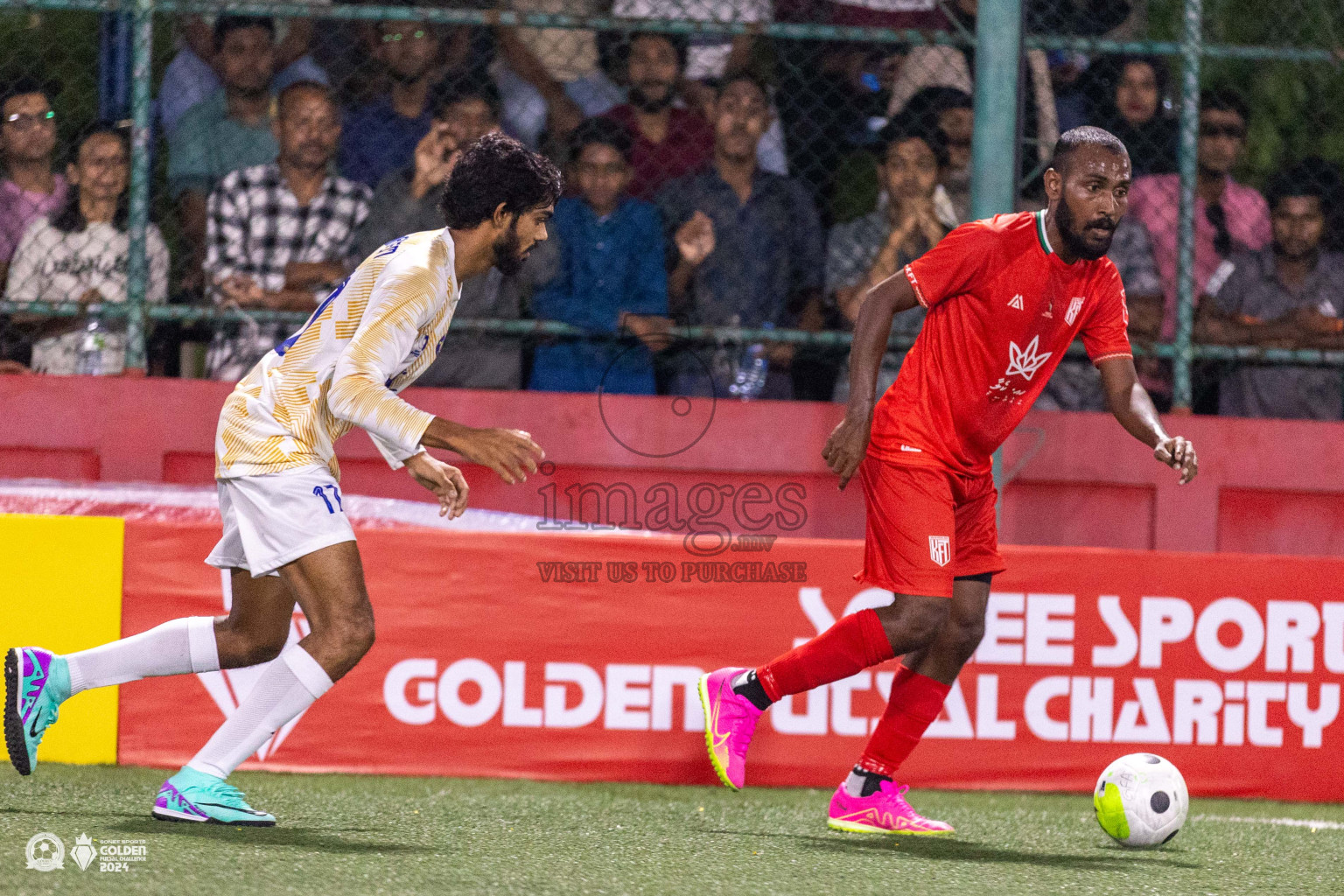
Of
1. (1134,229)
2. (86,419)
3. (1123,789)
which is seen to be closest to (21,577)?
(86,419)

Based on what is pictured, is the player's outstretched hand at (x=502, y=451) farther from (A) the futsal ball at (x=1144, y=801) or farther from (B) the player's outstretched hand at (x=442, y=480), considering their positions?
(A) the futsal ball at (x=1144, y=801)

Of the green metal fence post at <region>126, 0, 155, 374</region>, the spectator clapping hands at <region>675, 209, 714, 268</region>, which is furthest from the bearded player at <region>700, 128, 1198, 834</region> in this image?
the green metal fence post at <region>126, 0, 155, 374</region>

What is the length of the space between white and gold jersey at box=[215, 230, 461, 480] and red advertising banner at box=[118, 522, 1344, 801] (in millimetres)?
1521

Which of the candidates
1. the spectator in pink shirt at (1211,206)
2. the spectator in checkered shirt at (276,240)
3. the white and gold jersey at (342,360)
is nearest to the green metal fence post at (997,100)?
the spectator in pink shirt at (1211,206)

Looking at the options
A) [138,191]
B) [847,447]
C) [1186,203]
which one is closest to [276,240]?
[138,191]

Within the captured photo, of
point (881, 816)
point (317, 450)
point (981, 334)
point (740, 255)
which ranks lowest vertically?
point (881, 816)

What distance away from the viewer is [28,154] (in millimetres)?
6223

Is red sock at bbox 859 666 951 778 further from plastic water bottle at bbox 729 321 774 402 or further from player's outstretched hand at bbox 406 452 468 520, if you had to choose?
plastic water bottle at bbox 729 321 774 402

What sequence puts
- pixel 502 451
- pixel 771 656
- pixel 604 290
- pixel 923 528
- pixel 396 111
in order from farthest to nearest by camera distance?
1. pixel 396 111
2. pixel 604 290
3. pixel 771 656
4. pixel 923 528
5. pixel 502 451

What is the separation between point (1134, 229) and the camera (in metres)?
6.44

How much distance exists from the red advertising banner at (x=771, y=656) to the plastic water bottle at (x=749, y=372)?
88 centimetres

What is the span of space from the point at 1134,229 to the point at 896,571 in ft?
9.13

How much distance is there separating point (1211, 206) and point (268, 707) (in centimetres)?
448

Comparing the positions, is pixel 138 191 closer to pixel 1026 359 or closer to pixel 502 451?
pixel 502 451
